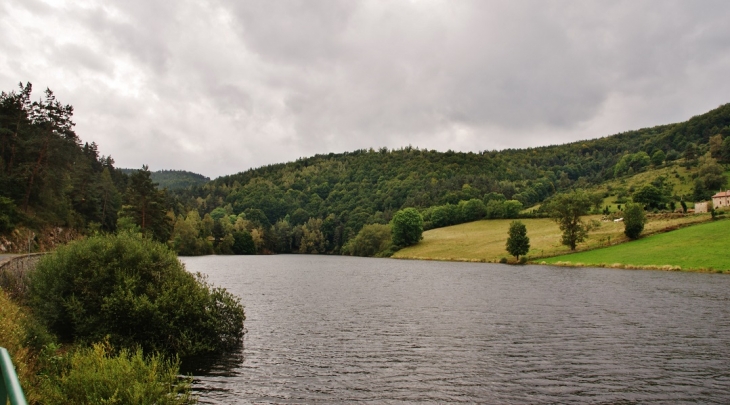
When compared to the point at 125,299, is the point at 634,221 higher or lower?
higher

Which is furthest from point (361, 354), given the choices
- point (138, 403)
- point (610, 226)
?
point (610, 226)

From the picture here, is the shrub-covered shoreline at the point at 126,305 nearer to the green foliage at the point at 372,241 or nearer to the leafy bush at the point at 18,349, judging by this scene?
the leafy bush at the point at 18,349

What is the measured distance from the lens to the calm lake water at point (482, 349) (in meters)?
21.8

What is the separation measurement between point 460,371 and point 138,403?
53.7 feet

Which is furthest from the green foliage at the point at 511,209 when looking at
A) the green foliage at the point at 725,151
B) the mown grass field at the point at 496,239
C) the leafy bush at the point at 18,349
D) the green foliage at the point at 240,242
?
the leafy bush at the point at 18,349

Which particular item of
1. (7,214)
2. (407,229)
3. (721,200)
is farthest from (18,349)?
(407,229)

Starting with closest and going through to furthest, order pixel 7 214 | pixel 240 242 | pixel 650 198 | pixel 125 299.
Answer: pixel 125 299 → pixel 7 214 → pixel 650 198 → pixel 240 242

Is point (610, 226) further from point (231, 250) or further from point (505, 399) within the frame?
point (231, 250)

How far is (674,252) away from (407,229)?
278ft

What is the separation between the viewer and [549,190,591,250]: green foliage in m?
106

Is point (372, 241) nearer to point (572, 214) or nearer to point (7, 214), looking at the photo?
point (572, 214)

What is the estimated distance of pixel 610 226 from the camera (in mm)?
116500

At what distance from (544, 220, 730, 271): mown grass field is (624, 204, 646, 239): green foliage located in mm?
2400

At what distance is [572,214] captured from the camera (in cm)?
10725
